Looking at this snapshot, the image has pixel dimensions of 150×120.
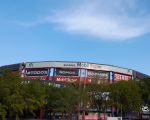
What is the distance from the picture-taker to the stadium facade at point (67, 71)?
4250 inches

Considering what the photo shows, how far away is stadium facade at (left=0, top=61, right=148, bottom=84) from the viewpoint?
4250 inches

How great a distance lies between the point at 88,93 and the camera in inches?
3393

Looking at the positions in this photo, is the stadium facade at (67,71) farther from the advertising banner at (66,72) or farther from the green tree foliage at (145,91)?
the green tree foliage at (145,91)

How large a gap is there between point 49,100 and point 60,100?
4719 millimetres

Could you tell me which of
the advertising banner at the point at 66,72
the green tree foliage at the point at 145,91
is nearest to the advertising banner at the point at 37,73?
the advertising banner at the point at 66,72

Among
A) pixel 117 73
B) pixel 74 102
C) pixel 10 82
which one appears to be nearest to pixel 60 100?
pixel 74 102

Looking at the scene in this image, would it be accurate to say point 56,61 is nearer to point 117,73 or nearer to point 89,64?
point 89,64

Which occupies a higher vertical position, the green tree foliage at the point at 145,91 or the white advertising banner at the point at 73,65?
the white advertising banner at the point at 73,65

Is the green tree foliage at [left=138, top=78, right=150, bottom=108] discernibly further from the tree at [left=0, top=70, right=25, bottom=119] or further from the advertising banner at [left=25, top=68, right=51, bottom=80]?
the tree at [left=0, top=70, right=25, bottom=119]

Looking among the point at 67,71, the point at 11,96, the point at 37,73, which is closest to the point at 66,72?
the point at 67,71

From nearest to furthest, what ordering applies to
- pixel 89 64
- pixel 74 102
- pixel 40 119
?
1. pixel 74 102
2. pixel 40 119
3. pixel 89 64

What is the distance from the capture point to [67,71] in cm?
10881

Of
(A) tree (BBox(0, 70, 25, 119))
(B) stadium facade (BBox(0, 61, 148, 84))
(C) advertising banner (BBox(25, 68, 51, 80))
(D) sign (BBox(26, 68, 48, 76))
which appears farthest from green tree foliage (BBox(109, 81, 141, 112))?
(D) sign (BBox(26, 68, 48, 76))

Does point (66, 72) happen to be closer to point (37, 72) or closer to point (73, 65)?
point (73, 65)
